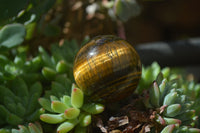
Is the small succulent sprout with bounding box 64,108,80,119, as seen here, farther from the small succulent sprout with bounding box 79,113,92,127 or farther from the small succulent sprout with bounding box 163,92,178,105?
the small succulent sprout with bounding box 163,92,178,105

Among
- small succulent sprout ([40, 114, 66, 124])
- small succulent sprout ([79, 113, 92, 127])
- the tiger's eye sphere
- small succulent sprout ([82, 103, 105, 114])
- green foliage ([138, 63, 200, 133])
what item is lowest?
Result: green foliage ([138, 63, 200, 133])

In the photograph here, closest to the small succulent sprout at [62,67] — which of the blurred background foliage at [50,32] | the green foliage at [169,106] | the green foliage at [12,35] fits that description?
the blurred background foliage at [50,32]

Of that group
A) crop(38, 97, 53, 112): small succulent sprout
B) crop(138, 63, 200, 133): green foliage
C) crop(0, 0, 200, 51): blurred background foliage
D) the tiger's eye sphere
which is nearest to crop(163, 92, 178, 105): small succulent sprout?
crop(138, 63, 200, 133): green foliage

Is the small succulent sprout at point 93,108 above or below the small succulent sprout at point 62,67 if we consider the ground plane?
below

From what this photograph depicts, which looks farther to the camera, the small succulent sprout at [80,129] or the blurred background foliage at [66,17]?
the blurred background foliage at [66,17]

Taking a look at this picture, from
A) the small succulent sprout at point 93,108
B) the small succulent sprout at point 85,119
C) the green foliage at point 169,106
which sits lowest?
the green foliage at point 169,106

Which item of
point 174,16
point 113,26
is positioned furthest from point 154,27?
point 113,26

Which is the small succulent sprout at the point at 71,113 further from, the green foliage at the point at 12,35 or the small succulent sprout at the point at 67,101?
the green foliage at the point at 12,35
